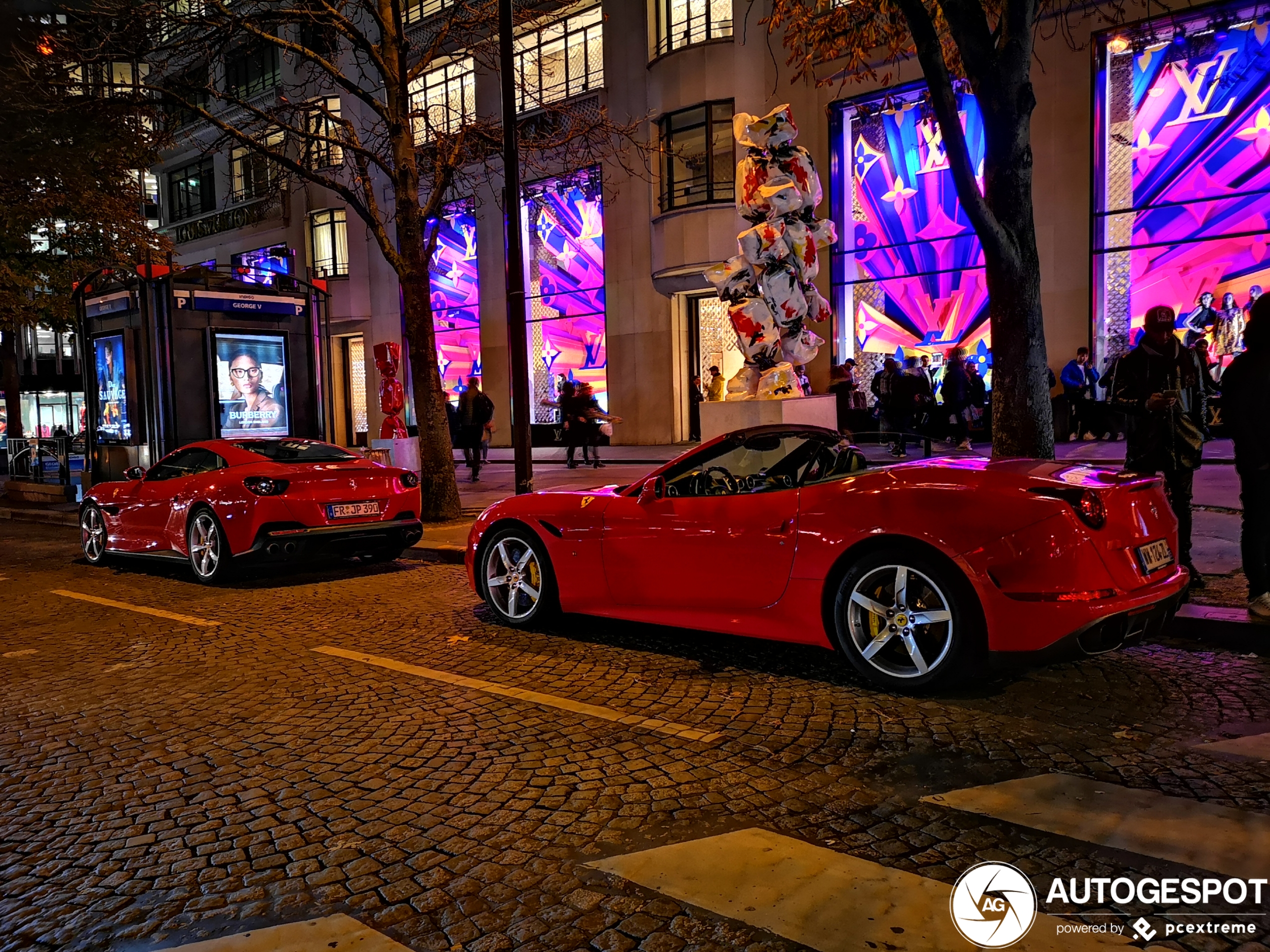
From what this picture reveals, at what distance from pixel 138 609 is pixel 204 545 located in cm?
126

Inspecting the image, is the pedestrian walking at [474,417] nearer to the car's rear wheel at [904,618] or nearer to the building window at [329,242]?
the car's rear wheel at [904,618]

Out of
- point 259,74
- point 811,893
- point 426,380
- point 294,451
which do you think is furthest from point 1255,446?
point 259,74

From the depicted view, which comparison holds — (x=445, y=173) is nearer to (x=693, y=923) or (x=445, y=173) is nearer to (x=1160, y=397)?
(x=1160, y=397)

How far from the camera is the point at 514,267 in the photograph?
11.6 m

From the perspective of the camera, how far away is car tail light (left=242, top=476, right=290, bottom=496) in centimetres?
876

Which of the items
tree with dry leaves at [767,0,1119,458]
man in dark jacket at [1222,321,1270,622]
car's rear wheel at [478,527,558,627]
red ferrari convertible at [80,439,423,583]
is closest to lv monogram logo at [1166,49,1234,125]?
tree with dry leaves at [767,0,1119,458]

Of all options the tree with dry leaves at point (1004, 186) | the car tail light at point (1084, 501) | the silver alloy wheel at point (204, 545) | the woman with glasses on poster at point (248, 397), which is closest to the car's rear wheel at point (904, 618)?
the car tail light at point (1084, 501)

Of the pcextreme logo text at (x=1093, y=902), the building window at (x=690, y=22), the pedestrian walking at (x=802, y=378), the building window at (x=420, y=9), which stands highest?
the building window at (x=420, y=9)

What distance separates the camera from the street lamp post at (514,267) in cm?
1128

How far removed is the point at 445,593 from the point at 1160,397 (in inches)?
230

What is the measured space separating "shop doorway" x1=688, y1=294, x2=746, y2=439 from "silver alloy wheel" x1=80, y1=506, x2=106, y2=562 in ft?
51.6

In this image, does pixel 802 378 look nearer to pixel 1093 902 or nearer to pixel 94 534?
pixel 94 534

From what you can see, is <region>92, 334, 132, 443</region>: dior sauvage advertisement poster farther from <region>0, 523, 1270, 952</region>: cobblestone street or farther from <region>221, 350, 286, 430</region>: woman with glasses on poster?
<region>0, 523, 1270, 952</region>: cobblestone street

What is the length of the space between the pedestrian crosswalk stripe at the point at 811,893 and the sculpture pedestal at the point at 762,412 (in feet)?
33.8
